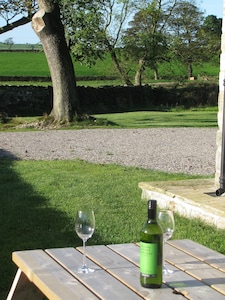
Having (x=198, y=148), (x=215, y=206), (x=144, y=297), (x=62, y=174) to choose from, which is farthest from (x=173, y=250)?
(x=198, y=148)

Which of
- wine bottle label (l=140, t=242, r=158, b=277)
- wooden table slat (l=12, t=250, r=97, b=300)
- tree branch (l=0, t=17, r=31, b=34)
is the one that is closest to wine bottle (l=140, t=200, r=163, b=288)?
wine bottle label (l=140, t=242, r=158, b=277)

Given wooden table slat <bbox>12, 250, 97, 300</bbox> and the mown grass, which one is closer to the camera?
wooden table slat <bbox>12, 250, 97, 300</bbox>

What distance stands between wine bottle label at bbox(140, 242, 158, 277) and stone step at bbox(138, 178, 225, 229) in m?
3.25

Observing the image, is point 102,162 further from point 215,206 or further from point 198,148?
point 215,206

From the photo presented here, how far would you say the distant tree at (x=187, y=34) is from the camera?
39.5m

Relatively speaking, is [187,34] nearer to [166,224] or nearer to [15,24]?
[15,24]

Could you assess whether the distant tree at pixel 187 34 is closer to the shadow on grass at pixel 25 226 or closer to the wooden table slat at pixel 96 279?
the shadow on grass at pixel 25 226

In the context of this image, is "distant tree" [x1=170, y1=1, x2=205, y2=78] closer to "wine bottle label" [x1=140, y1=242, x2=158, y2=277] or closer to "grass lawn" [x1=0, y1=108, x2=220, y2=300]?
"grass lawn" [x1=0, y1=108, x2=220, y2=300]

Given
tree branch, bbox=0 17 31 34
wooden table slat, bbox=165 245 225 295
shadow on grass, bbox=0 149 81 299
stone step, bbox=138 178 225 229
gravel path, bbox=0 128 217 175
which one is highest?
tree branch, bbox=0 17 31 34

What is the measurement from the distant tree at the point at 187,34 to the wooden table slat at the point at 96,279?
1423 inches

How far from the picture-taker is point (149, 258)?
269cm

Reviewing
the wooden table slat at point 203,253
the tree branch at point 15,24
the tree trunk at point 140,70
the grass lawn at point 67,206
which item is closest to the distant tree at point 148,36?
the tree trunk at point 140,70

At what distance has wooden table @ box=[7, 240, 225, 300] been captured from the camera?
8.89ft

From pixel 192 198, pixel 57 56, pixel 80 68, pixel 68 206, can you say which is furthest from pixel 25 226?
pixel 80 68
